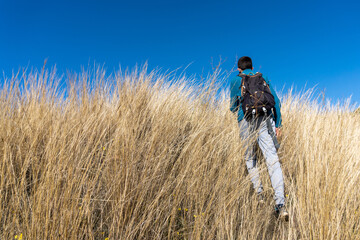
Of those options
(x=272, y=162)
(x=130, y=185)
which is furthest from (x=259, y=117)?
(x=130, y=185)

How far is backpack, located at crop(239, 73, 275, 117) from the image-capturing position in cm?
217

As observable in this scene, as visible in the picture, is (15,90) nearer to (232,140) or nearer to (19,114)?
(19,114)

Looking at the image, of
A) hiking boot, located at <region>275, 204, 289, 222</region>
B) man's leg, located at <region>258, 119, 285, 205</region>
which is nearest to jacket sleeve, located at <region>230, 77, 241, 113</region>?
man's leg, located at <region>258, 119, 285, 205</region>

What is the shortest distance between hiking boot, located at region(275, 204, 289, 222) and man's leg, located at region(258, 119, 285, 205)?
0.04m

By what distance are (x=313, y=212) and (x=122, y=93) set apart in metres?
2.05

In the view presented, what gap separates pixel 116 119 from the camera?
6.73ft

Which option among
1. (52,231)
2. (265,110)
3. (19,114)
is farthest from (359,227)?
(19,114)

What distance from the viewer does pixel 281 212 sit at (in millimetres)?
1812

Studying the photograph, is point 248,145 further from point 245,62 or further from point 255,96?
point 245,62

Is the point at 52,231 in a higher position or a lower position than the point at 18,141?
lower

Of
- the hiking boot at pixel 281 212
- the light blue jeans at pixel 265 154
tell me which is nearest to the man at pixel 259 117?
the light blue jeans at pixel 265 154

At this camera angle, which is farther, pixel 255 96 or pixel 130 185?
pixel 255 96

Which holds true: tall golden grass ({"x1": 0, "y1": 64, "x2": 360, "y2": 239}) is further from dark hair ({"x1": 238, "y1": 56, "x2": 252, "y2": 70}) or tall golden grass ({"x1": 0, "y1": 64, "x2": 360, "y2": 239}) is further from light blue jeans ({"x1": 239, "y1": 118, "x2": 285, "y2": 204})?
dark hair ({"x1": 238, "y1": 56, "x2": 252, "y2": 70})

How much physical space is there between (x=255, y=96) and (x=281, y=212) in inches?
43.2
